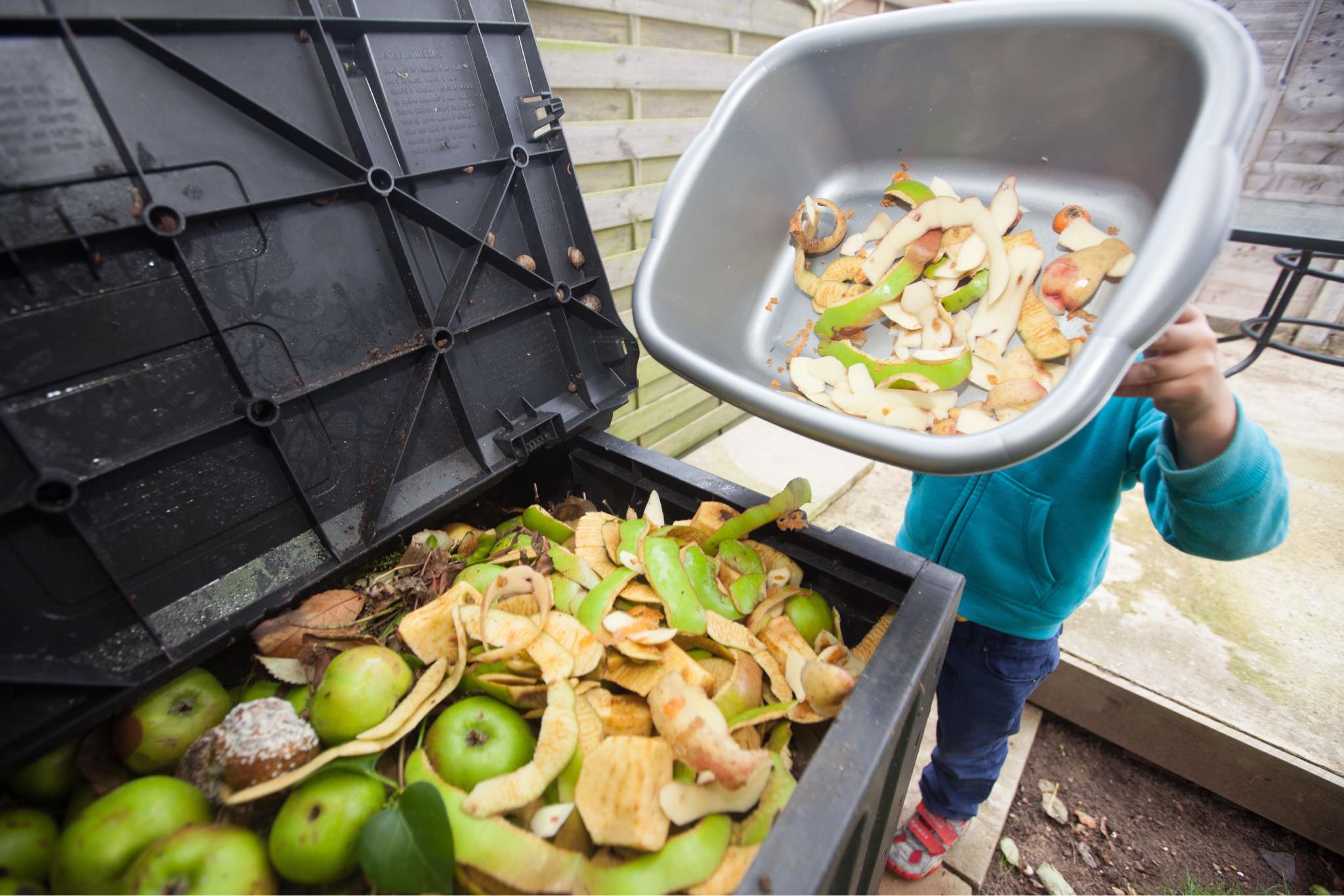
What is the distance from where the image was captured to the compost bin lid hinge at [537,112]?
1.13 meters

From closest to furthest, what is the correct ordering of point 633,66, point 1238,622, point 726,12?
point 1238,622, point 633,66, point 726,12

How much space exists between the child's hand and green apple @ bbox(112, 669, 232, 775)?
1.27m

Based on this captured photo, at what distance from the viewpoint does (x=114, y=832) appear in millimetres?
656

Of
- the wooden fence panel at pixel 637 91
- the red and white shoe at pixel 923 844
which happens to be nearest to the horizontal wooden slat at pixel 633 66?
the wooden fence panel at pixel 637 91

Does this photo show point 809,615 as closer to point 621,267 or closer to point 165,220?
point 165,220

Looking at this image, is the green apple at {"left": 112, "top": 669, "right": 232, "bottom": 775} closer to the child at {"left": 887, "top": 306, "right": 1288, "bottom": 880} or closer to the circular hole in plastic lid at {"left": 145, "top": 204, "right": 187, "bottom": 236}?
the circular hole in plastic lid at {"left": 145, "top": 204, "right": 187, "bottom": 236}

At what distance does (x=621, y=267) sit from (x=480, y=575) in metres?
1.63

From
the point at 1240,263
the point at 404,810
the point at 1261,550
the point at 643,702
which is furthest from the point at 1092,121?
the point at 1240,263

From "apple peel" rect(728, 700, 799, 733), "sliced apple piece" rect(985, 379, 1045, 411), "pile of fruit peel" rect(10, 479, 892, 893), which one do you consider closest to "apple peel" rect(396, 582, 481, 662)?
"pile of fruit peel" rect(10, 479, 892, 893)

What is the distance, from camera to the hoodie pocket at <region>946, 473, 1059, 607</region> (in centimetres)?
110

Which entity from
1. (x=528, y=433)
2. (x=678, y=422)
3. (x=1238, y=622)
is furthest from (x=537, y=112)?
(x=1238, y=622)

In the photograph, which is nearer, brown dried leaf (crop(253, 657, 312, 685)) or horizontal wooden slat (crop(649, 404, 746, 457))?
brown dried leaf (crop(253, 657, 312, 685))

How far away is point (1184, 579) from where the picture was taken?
1928mm

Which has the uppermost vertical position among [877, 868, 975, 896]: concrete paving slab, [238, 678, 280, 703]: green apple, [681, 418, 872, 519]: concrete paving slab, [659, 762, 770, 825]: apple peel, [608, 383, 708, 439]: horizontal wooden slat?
[238, 678, 280, 703]: green apple
